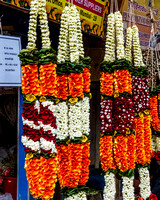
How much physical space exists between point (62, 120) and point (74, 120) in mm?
103

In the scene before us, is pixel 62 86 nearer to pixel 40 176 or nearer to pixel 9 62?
pixel 9 62

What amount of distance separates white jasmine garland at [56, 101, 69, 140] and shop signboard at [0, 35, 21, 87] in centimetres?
55

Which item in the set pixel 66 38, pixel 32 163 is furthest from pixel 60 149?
pixel 66 38

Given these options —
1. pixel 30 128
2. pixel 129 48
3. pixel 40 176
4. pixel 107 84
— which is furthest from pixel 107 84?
pixel 40 176

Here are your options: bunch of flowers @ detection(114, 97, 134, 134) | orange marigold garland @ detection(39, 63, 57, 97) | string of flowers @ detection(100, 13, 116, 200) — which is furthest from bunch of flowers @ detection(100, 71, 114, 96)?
orange marigold garland @ detection(39, 63, 57, 97)

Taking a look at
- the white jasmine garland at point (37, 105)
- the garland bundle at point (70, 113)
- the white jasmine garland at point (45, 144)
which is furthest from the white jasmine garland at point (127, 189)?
the white jasmine garland at point (37, 105)

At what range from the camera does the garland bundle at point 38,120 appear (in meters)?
2.14

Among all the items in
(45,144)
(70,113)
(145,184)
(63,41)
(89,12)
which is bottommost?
(145,184)

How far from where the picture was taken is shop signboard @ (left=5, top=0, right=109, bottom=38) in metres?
3.10

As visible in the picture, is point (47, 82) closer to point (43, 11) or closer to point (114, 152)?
point (43, 11)

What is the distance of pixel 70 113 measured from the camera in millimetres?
2424

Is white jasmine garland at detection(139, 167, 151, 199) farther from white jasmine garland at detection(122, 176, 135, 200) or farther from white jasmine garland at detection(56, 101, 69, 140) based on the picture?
white jasmine garland at detection(56, 101, 69, 140)

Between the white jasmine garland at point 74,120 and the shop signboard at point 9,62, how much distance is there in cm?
64

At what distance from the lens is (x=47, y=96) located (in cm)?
220
